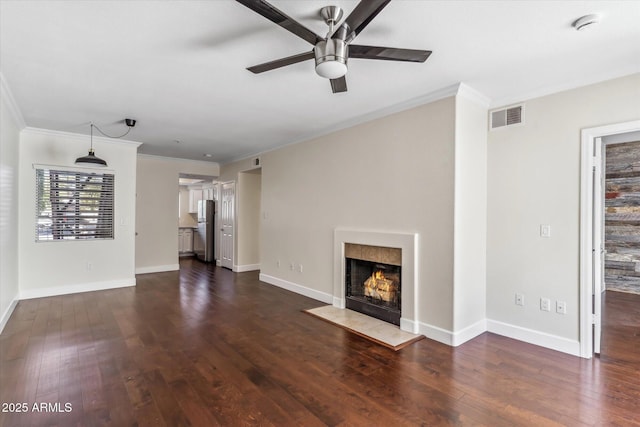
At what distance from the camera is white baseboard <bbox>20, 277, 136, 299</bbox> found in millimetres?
4869

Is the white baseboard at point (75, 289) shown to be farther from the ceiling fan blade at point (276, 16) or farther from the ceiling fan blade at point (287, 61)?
the ceiling fan blade at point (276, 16)

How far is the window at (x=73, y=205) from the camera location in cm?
497

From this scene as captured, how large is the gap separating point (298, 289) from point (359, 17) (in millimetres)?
4212

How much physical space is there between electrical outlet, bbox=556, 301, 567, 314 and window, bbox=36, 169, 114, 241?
21.0 ft

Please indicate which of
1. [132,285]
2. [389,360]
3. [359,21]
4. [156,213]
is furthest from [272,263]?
[359,21]

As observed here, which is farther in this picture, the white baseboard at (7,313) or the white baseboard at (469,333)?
the white baseboard at (7,313)

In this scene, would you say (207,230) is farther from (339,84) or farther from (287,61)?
(287,61)

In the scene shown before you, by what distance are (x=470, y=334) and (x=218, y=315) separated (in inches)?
115

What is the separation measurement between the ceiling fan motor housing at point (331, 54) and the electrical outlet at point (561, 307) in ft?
9.79

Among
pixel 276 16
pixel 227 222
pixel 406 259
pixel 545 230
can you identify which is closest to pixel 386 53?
pixel 276 16

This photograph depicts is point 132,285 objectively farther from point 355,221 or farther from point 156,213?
point 355,221

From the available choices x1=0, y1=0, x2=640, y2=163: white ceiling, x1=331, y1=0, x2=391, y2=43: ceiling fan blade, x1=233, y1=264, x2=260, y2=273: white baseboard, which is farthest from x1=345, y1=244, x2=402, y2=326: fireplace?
x1=233, y1=264, x2=260, y2=273: white baseboard

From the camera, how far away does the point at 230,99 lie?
3535mm

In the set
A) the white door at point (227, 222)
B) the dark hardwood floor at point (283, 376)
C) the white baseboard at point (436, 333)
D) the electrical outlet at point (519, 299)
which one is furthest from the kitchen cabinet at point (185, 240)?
the electrical outlet at point (519, 299)
